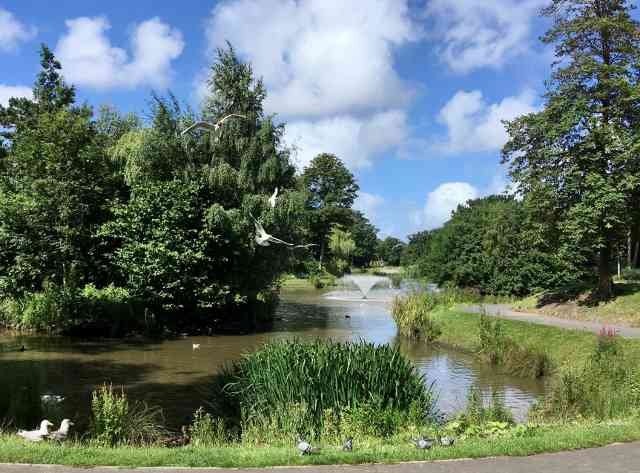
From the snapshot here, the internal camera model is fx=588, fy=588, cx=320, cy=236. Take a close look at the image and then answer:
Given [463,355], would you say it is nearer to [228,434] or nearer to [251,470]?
[228,434]

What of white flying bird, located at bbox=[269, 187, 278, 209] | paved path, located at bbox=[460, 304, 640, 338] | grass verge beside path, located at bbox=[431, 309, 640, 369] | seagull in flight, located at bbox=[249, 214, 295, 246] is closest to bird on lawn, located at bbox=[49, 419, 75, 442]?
grass verge beside path, located at bbox=[431, 309, 640, 369]

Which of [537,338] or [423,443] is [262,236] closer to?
[537,338]

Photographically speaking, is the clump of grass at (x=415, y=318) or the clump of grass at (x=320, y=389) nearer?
the clump of grass at (x=320, y=389)

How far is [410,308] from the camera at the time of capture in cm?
2622

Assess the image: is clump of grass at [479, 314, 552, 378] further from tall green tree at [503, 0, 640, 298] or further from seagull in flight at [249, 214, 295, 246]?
seagull in flight at [249, 214, 295, 246]

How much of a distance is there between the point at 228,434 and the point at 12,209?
20.6m

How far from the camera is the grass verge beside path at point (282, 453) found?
6863 mm

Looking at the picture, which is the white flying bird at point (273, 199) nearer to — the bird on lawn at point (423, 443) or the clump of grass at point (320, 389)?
the clump of grass at point (320, 389)

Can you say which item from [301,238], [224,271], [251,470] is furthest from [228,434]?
[301,238]

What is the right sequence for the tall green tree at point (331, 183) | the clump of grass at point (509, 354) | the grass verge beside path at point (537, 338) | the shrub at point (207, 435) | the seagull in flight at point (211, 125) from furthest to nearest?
the tall green tree at point (331, 183) → the seagull in flight at point (211, 125) → the clump of grass at point (509, 354) → the grass verge beside path at point (537, 338) → the shrub at point (207, 435)

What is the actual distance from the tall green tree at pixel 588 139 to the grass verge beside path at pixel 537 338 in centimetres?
383

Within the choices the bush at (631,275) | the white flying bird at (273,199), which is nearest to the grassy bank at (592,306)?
the white flying bird at (273,199)

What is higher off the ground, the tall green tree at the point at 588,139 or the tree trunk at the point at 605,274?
the tall green tree at the point at 588,139

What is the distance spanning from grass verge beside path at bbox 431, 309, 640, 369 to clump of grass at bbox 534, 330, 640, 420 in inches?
126
